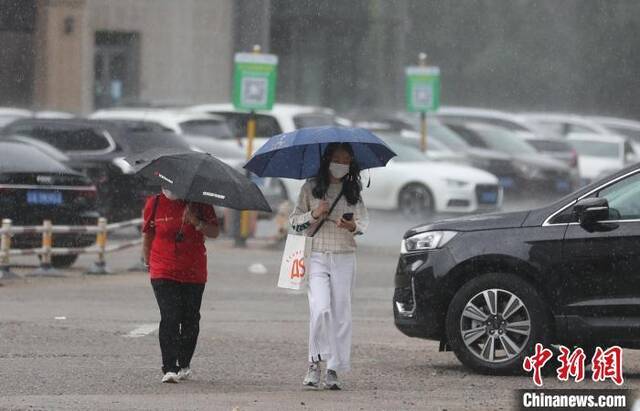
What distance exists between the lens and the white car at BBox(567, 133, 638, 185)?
36.9 m

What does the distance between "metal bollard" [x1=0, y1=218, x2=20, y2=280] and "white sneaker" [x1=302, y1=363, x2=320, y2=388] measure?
7175 mm

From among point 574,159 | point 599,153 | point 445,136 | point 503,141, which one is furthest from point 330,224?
point 599,153

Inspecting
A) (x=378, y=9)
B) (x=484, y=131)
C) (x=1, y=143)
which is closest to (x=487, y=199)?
(x=484, y=131)

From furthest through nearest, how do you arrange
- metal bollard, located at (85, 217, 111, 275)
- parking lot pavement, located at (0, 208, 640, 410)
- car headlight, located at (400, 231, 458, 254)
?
metal bollard, located at (85, 217, 111, 275), car headlight, located at (400, 231, 458, 254), parking lot pavement, located at (0, 208, 640, 410)

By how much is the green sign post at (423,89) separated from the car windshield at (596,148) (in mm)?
8650

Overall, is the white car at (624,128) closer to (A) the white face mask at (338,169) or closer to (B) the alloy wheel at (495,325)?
(B) the alloy wheel at (495,325)

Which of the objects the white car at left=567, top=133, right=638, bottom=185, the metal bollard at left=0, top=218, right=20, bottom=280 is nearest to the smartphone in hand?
the metal bollard at left=0, top=218, right=20, bottom=280

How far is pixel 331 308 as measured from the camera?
34.7ft

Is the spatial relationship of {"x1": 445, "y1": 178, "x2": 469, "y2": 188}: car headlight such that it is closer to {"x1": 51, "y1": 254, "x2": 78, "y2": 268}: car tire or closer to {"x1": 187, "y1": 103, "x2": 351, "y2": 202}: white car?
{"x1": 187, "y1": 103, "x2": 351, "y2": 202}: white car

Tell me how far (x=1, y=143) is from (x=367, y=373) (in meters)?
8.67

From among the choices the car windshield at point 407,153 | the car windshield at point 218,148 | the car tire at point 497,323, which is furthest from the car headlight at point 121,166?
the car tire at point 497,323

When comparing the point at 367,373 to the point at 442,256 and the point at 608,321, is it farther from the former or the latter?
the point at 608,321

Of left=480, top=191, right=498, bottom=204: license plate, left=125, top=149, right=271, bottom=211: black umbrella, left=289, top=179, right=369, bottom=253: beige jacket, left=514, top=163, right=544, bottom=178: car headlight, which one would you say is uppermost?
left=125, top=149, right=271, bottom=211: black umbrella

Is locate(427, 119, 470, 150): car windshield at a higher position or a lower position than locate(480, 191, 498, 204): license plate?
higher
